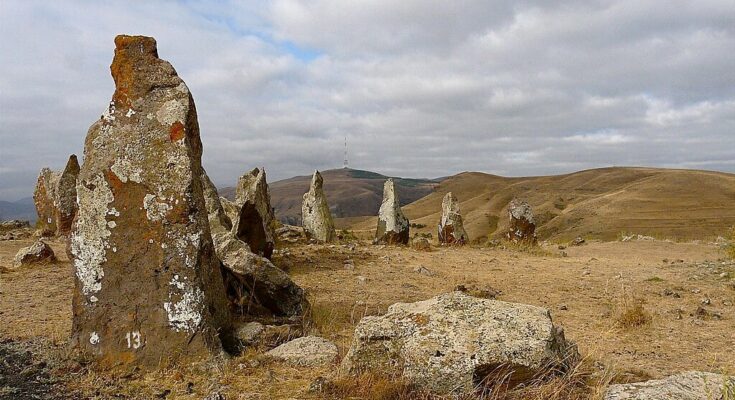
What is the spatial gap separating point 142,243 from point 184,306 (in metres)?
0.88

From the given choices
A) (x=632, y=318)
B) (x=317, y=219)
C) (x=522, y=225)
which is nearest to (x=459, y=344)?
(x=632, y=318)

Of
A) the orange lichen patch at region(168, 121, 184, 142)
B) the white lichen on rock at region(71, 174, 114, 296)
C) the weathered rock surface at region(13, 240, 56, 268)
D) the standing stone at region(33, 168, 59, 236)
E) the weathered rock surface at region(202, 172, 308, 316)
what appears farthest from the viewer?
the standing stone at region(33, 168, 59, 236)

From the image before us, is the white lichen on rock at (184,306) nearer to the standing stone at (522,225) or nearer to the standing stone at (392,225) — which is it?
the standing stone at (392,225)

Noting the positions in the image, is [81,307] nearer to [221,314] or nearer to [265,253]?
[221,314]

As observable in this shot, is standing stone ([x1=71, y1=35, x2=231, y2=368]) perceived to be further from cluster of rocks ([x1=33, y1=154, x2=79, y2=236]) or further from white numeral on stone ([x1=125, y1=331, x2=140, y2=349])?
cluster of rocks ([x1=33, y1=154, x2=79, y2=236])

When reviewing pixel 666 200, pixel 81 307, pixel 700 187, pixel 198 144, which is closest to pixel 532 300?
pixel 198 144

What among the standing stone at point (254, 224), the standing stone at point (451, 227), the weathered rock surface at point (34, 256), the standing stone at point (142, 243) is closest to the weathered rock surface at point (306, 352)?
the standing stone at point (142, 243)

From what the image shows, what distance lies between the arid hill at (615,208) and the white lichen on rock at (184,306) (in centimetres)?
2533

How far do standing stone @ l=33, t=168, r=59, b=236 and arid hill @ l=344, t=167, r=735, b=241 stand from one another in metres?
21.0

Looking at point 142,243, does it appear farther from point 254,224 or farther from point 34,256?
point 34,256

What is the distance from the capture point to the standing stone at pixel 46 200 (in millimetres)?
19000

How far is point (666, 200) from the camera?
2419 inches

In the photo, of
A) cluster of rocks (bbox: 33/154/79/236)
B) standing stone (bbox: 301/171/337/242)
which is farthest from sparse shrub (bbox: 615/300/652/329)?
cluster of rocks (bbox: 33/154/79/236)

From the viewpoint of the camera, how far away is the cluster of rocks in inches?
686
